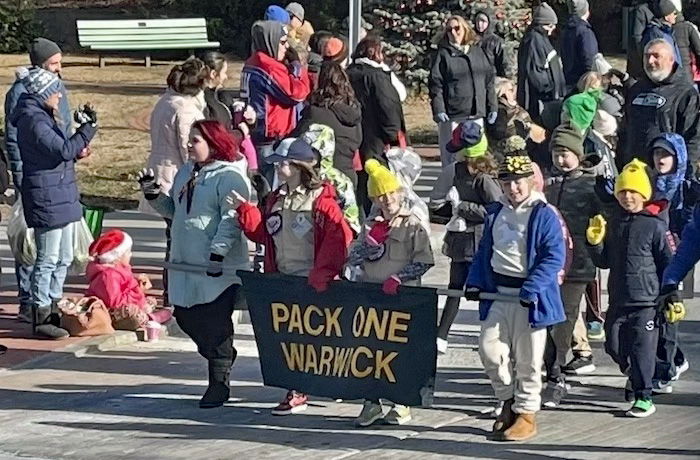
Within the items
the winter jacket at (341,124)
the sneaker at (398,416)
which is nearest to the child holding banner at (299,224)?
the sneaker at (398,416)

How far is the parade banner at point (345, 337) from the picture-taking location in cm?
808

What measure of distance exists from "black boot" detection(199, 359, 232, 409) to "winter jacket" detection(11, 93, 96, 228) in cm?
204

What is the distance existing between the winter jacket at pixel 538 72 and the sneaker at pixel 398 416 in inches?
269

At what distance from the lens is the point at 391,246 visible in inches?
327

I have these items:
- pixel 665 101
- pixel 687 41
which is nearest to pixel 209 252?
pixel 665 101

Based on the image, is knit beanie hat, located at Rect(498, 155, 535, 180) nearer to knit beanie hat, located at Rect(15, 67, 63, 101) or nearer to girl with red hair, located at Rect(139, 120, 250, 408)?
girl with red hair, located at Rect(139, 120, 250, 408)

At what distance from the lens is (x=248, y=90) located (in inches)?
460

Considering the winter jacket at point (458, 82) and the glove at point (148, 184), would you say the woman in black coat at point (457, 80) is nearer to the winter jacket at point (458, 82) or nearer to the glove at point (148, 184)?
the winter jacket at point (458, 82)

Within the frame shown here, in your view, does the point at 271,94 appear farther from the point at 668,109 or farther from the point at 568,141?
the point at 568,141

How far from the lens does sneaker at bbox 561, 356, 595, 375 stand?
30.7 ft

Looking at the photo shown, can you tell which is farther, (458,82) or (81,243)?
(458,82)

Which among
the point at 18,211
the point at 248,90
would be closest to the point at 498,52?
the point at 248,90

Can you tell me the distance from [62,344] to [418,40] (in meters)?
12.3

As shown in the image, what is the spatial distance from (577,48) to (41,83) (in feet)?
22.3
